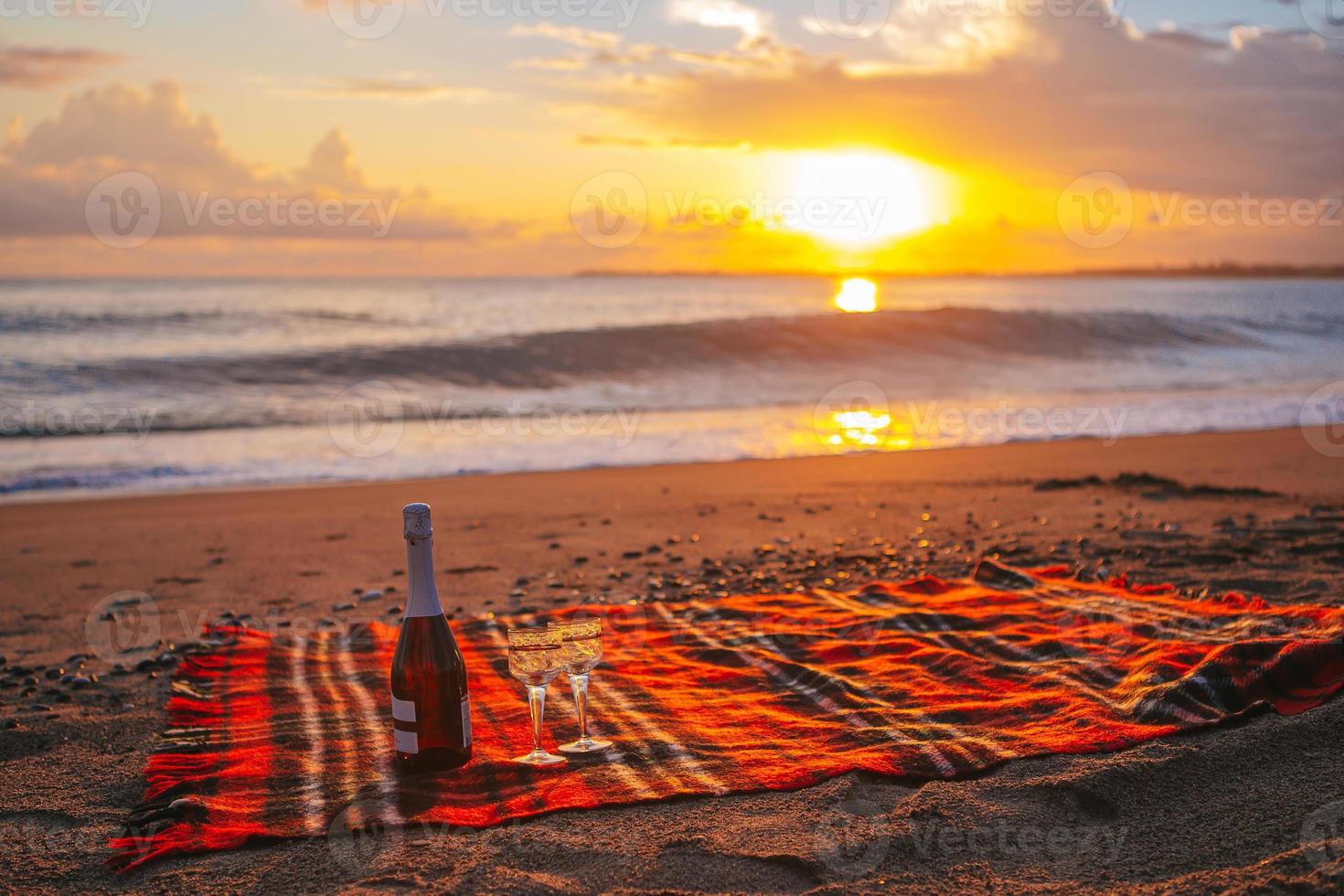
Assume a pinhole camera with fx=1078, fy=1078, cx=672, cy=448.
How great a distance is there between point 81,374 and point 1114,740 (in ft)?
64.9

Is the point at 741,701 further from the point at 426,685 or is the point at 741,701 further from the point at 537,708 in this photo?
the point at 426,685

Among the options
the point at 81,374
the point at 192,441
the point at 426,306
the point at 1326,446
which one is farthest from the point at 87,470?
the point at 426,306

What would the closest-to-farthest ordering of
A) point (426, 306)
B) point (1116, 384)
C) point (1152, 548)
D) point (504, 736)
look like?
point (504, 736) < point (1152, 548) < point (1116, 384) < point (426, 306)

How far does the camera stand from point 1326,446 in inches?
453

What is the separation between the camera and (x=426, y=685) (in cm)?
304

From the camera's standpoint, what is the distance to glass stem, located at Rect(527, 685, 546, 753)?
10.0 ft

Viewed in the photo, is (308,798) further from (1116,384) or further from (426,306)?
(426,306)
